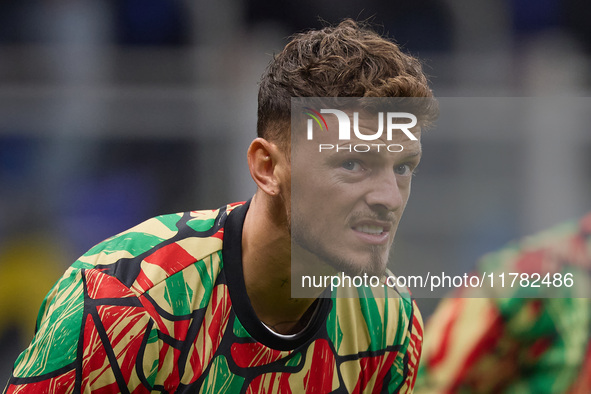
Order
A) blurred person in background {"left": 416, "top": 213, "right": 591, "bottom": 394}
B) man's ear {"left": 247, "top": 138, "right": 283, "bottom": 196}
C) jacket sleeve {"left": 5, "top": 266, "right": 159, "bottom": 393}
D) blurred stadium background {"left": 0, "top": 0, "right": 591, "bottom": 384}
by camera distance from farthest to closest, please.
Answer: blurred stadium background {"left": 0, "top": 0, "right": 591, "bottom": 384}
blurred person in background {"left": 416, "top": 213, "right": 591, "bottom": 394}
man's ear {"left": 247, "top": 138, "right": 283, "bottom": 196}
jacket sleeve {"left": 5, "top": 266, "right": 159, "bottom": 393}

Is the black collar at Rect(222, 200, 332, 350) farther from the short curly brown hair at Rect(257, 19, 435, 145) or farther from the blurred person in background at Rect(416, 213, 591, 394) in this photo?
the blurred person in background at Rect(416, 213, 591, 394)

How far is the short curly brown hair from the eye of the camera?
1.35m

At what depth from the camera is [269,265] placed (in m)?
1.48

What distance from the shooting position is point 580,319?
2432 millimetres

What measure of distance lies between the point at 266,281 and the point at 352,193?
13.0 inches

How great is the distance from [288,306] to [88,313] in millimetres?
462

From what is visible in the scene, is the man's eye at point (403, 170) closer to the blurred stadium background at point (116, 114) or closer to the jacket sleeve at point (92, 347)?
the jacket sleeve at point (92, 347)

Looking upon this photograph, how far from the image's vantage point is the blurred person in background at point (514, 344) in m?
2.28

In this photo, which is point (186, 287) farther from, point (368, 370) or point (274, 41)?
point (274, 41)

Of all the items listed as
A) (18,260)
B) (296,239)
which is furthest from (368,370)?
(18,260)

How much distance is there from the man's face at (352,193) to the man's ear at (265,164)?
2.2 inches

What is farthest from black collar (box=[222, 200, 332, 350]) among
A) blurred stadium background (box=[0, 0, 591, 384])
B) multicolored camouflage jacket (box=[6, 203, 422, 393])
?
blurred stadium background (box=[0, 0, 591, 384])

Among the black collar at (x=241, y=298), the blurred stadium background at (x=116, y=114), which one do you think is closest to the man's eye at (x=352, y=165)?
the black collar at (x=241, y=298)

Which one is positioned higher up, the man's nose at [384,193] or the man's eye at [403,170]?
the man's eye at [403,170]
